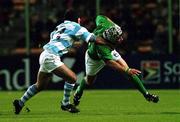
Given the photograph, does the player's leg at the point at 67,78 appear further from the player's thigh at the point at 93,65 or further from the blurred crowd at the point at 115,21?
the blurred crowd at the point at 115,21

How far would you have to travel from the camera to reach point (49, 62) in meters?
14.9

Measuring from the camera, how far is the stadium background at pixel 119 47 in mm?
25391

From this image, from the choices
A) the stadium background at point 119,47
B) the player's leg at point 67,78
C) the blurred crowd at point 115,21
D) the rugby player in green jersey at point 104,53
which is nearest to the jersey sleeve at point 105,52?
the rugby player in green jersey at point 104,53

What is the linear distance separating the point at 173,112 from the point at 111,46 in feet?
7.50

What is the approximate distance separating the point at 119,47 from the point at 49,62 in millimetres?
11306

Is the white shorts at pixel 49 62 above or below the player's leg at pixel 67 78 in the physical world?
above

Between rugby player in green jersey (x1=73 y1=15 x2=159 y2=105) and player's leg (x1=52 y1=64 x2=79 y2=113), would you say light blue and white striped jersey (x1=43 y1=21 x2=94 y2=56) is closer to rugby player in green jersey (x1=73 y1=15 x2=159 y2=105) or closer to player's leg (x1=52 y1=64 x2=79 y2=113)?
player's leg (x1=52 y1=64 x2=79 y2=113)

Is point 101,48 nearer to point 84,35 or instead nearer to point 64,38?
point 64,38

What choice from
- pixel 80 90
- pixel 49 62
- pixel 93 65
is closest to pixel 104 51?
pixel 93 65

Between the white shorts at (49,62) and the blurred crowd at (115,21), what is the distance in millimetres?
10396

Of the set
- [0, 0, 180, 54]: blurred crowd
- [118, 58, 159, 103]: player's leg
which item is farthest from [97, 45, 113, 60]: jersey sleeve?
[0, 0, 180, 54]: blurred crowd

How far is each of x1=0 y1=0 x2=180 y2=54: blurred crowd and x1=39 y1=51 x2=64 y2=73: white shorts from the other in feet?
34.1

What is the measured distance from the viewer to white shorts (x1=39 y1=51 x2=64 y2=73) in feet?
48.8

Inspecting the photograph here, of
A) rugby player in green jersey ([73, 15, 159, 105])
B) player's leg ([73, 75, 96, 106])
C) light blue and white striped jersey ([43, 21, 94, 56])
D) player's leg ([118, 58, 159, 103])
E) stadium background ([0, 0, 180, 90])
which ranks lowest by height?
stadium background ([0, 0, 180, 90])
